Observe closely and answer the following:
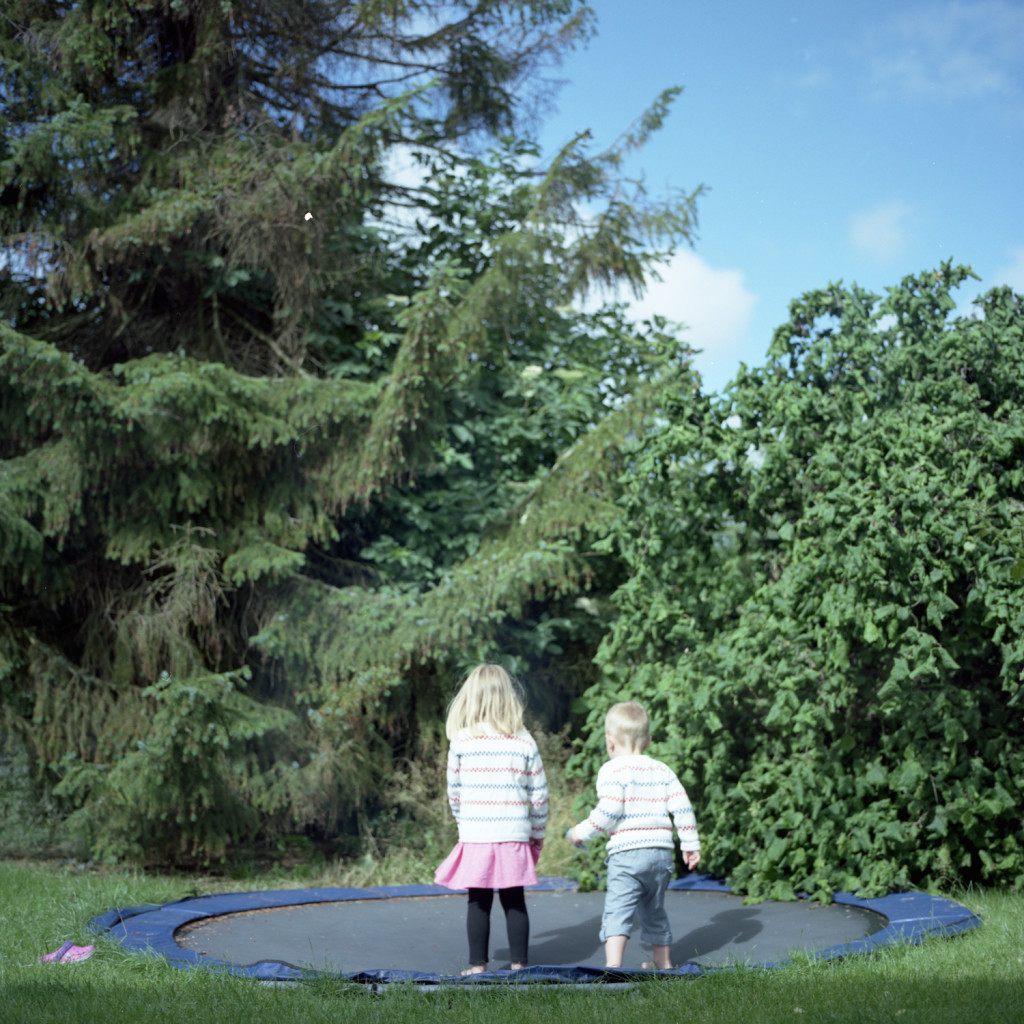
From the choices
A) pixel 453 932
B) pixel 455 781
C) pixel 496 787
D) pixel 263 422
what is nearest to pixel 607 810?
pixel 496 787

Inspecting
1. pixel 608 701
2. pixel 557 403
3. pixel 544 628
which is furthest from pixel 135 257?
pixel 608 701

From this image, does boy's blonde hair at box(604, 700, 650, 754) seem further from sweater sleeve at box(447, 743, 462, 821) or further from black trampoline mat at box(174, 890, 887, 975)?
black trampoline mat at box(174, 890, 887, 975)

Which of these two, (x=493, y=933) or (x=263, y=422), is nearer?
(x=493, y=933)

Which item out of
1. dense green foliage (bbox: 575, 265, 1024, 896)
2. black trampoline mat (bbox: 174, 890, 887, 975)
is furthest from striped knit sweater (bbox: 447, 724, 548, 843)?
dense green foliage (bbox: 575, 265, 1024, 896)

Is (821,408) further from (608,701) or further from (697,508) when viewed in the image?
(608,701)

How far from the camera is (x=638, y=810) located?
3902mm

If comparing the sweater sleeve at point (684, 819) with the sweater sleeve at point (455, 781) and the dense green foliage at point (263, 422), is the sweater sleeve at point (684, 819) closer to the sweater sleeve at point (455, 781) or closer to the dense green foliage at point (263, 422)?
the sweater sleeve at point (455, 781)

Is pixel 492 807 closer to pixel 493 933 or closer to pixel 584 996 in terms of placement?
pixel 584 996

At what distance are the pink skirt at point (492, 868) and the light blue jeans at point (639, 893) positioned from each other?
31 cm

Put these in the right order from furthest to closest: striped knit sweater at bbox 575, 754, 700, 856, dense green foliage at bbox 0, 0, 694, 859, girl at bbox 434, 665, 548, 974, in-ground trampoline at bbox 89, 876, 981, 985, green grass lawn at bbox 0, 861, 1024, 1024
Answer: dense green foliage at bbox 0, 0, 694, 859
striped knit sweater at bbox 575, 754, 700, 856
girl at bbox 434, 665, 548, 974
in-ground trampoline at bbox 89, 876, 981, 985
green grass lawn at bbox 0, 861, 1024, 1024

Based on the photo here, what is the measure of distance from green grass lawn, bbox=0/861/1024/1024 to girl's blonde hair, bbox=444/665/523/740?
950mm

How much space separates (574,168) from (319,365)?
254cm

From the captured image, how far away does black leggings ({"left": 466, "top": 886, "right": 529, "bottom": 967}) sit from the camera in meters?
3.74

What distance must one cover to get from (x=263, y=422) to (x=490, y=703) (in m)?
3.42
